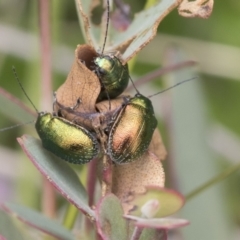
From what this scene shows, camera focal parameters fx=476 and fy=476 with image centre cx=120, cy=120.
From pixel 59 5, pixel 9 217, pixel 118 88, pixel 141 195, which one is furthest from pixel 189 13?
pixel 59 5

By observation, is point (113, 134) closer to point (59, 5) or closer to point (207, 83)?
point (59, 5)

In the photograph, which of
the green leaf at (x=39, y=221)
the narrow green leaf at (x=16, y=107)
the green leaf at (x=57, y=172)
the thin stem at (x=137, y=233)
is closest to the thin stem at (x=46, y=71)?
the narrow green leaf at (x=16, y=107)

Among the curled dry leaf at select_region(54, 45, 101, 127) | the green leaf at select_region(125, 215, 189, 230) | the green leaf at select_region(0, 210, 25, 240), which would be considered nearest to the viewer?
the green leaf at select_region(125, 215, 189, 230)

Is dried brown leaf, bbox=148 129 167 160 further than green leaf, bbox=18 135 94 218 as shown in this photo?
Yes

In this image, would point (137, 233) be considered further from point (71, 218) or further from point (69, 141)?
point (71, 218)

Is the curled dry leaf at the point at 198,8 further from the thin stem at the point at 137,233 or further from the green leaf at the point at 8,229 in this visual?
the green leaf at the point at 8,229

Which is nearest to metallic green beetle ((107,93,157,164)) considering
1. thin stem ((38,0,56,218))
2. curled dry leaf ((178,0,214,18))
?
curled dry leaf ((178,0,214,18))

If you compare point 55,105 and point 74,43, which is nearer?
point 55,105

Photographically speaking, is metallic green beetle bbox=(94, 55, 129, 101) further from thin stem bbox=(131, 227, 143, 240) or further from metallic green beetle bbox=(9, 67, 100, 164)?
thin stem bbox=(131, 227, 143, 240)

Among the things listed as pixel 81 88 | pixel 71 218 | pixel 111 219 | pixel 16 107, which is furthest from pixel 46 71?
pixel 111 219
